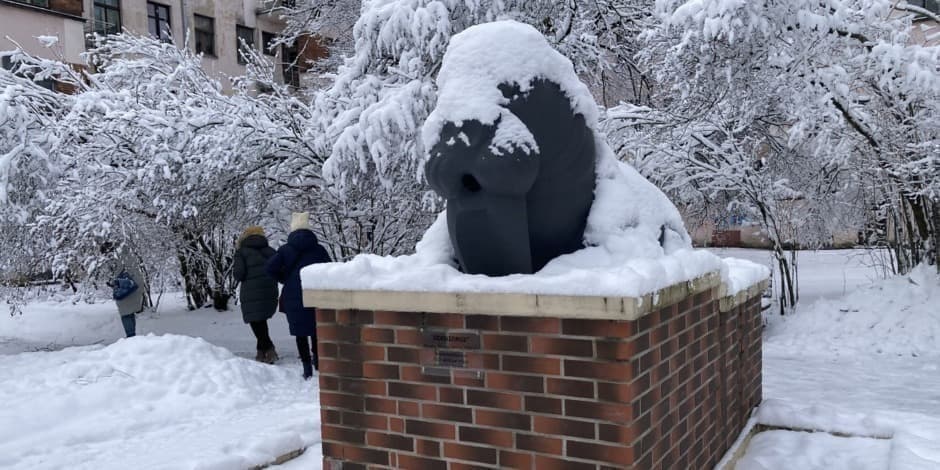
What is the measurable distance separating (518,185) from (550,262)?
0.37m

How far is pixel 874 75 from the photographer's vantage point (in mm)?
8984

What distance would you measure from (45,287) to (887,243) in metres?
13.5

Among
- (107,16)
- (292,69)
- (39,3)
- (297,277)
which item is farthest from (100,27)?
(297,277)

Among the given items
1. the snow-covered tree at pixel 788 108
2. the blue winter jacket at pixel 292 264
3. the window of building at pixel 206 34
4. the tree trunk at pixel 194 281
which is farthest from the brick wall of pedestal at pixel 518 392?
the window of building at pixel 206 34

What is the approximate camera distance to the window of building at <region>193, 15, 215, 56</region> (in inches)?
→ 858

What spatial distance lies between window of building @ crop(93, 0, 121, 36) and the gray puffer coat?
13.7 m

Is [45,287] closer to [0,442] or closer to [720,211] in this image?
[0,442]

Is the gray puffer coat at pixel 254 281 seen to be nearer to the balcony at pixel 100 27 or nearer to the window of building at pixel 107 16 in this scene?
the balcony at pixel 100 27

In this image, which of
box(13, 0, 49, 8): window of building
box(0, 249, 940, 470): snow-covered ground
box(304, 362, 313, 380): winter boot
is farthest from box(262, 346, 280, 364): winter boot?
box(13, 0, 49, 8): window of building

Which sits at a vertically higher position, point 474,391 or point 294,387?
point 474,391

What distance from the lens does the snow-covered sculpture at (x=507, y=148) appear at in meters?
2.71

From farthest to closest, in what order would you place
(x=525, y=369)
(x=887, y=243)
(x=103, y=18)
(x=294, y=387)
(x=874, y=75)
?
(x=103, y=18) → (x=887, y=243) → (x=874, y=75) → (x=294, y=387) → (x=525, y=369)

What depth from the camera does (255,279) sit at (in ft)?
25.1

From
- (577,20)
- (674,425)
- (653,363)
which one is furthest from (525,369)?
(577,20)
